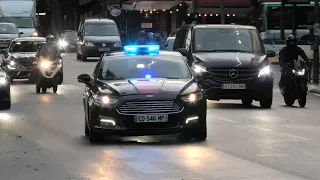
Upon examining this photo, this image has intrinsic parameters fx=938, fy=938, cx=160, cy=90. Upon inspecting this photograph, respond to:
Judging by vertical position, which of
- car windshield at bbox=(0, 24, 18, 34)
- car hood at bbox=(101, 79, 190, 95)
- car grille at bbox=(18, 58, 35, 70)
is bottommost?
car windshield at bbox=(0, 24, 18, 34)

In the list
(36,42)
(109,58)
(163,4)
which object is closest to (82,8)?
(163,4)

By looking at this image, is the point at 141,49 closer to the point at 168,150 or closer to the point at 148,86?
the point at 148,86

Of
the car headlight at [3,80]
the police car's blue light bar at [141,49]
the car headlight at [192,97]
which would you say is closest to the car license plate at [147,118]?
the car headlight at [192,97]

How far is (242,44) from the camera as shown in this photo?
896 inches

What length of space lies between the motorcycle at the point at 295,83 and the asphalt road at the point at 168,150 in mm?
1922

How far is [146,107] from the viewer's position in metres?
14.0

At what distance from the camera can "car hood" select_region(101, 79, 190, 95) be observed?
1417cm

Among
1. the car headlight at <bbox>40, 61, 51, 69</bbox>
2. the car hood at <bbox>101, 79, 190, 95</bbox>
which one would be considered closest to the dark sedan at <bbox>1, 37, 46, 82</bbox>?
the car headlight at <bbox>40, 61, 51, 69</bbox>

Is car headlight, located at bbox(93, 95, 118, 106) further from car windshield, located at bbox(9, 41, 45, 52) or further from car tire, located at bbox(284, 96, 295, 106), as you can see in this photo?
car windshield, located at bbox(9, 41, 45, 52)

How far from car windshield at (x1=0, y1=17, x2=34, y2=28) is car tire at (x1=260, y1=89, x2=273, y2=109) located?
3708 centimetres

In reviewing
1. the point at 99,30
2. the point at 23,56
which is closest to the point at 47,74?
the point at 23,56

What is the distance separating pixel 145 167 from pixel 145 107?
2.37 meters

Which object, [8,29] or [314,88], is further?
[8,29]

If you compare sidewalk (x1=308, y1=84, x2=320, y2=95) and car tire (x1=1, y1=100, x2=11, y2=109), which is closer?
car tire (x1=1, y1=100, x2=11, y2=109)
